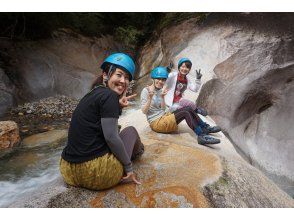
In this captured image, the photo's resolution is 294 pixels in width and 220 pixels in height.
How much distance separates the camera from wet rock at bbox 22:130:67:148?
6582 millimetres

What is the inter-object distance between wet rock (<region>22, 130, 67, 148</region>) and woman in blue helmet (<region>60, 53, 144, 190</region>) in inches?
148

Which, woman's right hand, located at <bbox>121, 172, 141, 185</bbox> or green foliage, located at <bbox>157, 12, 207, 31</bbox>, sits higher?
green foliage, located at <bbox>157, 12, 207, 31</bbox>

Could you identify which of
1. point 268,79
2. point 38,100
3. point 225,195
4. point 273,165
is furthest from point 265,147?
point 38,100

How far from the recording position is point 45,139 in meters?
6.85

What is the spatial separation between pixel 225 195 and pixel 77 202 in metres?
1.52

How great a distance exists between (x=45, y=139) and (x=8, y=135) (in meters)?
0.83

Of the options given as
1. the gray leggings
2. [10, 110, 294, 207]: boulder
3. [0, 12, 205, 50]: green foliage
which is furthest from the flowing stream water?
[0, 12, 205, 50]: green foliage

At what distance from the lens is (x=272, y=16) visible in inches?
341

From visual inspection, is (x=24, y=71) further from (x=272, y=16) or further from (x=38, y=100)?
(x=272, y=16)

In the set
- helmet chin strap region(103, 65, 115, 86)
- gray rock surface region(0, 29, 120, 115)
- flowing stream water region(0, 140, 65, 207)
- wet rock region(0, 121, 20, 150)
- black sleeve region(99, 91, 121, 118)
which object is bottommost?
flowing stream water region(0, 140, 65, 207)

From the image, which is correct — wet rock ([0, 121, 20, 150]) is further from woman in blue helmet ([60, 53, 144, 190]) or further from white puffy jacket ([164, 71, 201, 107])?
woman in blue helmet ([60, 53, 144, 190])

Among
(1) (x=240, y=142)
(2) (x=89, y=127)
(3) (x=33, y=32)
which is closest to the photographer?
(2) (x=89, y=127)

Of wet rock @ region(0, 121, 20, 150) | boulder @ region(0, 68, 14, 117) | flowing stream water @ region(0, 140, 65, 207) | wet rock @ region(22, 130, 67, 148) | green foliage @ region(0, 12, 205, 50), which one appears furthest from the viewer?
green foliage @ region(0, 12, 205, 50)

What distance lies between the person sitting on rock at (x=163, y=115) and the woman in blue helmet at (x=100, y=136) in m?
1.64
